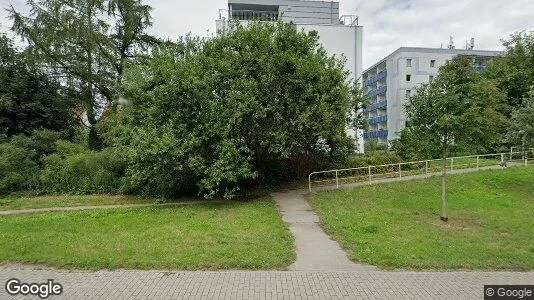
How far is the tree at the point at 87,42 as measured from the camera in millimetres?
19000

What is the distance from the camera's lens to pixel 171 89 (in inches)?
475

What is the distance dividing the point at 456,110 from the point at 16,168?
17.4 meters

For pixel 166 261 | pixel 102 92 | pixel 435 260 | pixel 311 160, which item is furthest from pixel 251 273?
pixel 102 92

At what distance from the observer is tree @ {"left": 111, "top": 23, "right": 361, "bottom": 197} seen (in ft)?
39.4

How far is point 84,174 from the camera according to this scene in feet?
51.5

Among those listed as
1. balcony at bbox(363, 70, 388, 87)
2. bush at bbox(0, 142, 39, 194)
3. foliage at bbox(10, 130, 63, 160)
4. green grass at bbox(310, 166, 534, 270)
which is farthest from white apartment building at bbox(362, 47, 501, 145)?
bush at bbox(0, 142, 39, 194)

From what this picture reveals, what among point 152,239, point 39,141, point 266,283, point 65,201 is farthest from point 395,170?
point 39,141

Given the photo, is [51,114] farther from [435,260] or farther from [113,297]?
[435,260]

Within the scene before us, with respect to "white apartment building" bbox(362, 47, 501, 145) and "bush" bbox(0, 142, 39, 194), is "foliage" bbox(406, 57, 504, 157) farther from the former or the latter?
"white apartment building" bbox(362, 47, 501, 145)

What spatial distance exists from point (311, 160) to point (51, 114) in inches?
545

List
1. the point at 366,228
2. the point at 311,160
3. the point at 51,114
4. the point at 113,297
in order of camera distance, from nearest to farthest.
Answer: the point at 113,297, the point at 366,228, the point at 311,160, the point at 51,114

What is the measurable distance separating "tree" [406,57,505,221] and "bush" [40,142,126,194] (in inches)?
480

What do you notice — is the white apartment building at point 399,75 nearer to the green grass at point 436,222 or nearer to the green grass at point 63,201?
the green grass at point 436,222

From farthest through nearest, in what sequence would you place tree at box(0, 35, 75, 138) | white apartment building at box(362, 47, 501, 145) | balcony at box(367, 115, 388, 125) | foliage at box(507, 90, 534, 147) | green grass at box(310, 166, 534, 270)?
1. balcony at box(367, 115, 388, 125)
2. white apartment building at box(362, 47, 501, 145)
3. tree at box(0, 35, 75, 138)
4. foliage at box(507, 90, 534, 147)
5. green grass at box(310, 166, 534, 270)
